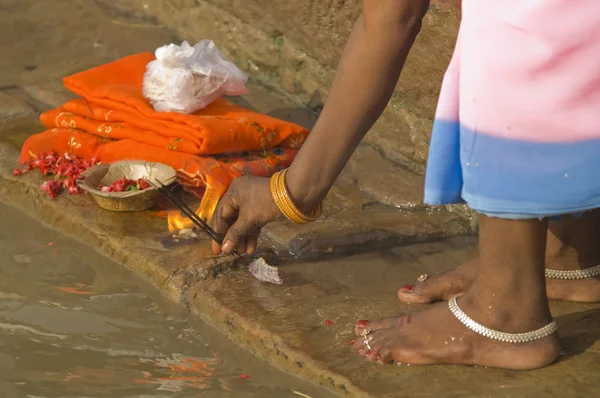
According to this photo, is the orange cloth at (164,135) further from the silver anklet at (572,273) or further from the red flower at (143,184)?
the silver anklet at (572,273)

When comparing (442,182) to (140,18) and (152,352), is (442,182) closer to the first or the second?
(152,352)

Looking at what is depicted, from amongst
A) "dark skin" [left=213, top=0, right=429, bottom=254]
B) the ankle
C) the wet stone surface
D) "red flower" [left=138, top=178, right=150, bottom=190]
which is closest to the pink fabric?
"dark skin" [left=213, top=0, right=429, bottom=254]

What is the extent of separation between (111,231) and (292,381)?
1.20 m

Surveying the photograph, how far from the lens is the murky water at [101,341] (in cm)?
274

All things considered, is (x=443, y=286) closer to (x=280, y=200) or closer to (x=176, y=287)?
(x=280, y=200)

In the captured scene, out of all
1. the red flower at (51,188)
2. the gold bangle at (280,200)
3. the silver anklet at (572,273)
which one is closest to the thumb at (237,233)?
the gold bangle at (280,200)

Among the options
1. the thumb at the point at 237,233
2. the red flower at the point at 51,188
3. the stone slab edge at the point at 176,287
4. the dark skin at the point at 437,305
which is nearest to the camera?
the dark skin at the point at 437,305

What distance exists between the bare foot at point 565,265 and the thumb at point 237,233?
0.57 metres

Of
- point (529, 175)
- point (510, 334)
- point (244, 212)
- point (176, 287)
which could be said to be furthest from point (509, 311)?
point (176, 287)

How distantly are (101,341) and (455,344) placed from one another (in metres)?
1.12

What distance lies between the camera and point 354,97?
2.58 m

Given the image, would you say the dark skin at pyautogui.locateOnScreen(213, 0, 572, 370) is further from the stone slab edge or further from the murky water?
the murky water

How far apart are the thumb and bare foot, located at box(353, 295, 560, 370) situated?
507mm

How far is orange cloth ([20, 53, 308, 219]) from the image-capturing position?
3.96m
